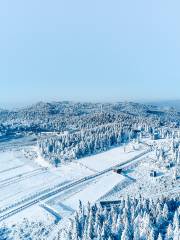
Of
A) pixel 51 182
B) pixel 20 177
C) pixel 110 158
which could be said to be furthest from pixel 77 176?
pixel 110 158

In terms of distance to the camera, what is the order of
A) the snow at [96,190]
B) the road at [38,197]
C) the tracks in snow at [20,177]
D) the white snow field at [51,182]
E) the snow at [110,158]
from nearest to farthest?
the road at [38,197], the white snow field at [51,182], the snow at [96,190], the tracks in snow at [20,177], the snow at [110,158]

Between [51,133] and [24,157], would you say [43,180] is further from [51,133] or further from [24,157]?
[51,133]

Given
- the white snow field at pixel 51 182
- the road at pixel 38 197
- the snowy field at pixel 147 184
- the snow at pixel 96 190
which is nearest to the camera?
the road at pixel 38 197

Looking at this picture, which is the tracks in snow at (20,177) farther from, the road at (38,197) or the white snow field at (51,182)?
the road at (38,197)

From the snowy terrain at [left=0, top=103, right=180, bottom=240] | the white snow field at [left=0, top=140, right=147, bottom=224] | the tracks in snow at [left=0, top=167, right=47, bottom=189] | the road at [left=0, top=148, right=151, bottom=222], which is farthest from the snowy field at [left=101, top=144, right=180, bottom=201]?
the tracks in snow at [left=0, top=167, right=47, bottom=189]

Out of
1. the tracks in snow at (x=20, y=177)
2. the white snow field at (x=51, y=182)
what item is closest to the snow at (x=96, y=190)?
the white snow field at (x=51, y=182)

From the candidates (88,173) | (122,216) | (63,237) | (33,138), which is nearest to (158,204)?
(122,216)

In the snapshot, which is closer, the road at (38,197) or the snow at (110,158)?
the road at (38,197)

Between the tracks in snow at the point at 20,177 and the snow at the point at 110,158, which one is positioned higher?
the snow at the point at 110,158
